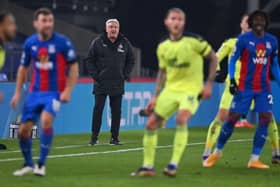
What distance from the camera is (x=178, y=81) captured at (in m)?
11.6

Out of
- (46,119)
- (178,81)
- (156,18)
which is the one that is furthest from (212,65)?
(156,18)

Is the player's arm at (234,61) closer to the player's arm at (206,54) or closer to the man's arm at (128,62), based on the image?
the player's arm at (206,54)

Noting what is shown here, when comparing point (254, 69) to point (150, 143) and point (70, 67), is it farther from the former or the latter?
point (70, 67)

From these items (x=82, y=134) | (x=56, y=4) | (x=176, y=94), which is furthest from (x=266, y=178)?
(x=56, y=4)

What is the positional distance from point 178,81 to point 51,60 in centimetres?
A: 146

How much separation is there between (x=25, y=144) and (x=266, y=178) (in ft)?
9.24

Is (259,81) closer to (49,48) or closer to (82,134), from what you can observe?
(49,48)

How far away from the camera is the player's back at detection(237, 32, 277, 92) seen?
12.7 m

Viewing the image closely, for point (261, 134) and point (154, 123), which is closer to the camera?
point (154, 123)

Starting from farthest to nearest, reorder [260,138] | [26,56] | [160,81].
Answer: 1. [260,138]
2. [160,81]
3. [26,56]

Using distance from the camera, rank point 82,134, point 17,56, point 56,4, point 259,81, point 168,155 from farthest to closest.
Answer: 1. point 56,4
2. point 17,56
3. point 82,134
4. point 168,155
5. point 259,81

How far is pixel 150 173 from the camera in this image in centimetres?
1162

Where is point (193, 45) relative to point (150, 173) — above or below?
above

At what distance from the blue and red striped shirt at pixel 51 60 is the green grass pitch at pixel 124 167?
1.05 m
